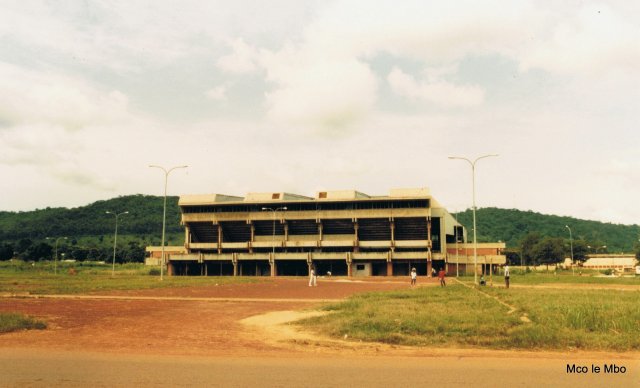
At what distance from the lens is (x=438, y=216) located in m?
98.6

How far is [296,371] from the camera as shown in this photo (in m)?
10.5

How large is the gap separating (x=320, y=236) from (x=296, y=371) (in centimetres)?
8992

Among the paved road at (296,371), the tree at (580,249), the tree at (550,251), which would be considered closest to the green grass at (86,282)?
the paved road at (296,371)

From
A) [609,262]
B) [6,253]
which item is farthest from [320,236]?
[609,262]

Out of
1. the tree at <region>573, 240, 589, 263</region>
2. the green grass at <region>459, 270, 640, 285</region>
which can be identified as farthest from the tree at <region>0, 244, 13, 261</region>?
the tree at <region>573, 240, 589, 263</region>

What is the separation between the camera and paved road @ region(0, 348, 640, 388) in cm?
932

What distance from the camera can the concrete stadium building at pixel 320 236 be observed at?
95.4 metres

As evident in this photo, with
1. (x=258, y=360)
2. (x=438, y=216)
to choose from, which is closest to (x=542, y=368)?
(x=258, y=360)

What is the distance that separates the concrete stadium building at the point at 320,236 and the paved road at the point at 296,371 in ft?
267

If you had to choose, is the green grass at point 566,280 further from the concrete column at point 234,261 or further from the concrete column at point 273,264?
the concrete column at point 234,261

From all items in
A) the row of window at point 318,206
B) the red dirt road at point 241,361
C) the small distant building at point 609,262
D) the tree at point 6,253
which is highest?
the row of window at point 318,206

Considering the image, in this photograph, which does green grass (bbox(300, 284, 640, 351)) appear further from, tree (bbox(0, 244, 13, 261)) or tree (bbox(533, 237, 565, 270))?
tree (bbox(0, 244, 13, 261))

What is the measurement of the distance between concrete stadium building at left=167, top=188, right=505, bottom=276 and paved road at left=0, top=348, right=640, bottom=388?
3206 inches

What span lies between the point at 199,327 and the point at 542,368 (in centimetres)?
1161
